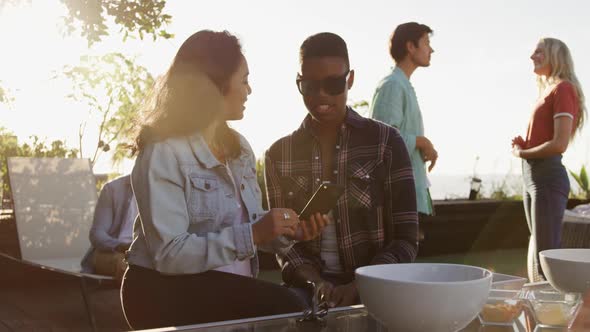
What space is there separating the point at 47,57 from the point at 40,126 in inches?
30.3

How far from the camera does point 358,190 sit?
2.36 m

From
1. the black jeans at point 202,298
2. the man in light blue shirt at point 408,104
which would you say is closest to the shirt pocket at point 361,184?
the black jeans at point 202,298

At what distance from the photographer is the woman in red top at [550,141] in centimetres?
375

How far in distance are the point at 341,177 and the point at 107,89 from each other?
638 cm

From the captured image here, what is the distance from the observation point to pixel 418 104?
3582 mm

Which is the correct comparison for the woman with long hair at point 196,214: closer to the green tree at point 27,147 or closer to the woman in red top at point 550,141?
the woman in red top at point 550,141

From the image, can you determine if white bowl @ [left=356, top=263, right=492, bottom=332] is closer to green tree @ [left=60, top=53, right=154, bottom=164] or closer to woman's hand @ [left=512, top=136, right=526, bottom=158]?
woman's hand @ [left=512, top=136, right=526, bottom=158]

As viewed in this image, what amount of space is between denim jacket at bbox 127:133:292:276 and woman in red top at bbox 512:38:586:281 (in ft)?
7.72

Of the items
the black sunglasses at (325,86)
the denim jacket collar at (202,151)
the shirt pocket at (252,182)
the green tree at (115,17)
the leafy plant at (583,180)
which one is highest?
the green tree at (115,17)

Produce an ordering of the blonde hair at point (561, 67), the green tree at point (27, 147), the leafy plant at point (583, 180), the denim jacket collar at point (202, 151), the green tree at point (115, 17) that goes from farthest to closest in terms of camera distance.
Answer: the leafy plant at point (583, 180), the green tree at point (27, 147), the green tree at point (115, 17), the blonde hair at point (561, 67), the denim jacket collar at point (202, 151)

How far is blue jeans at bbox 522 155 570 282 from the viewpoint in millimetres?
3766

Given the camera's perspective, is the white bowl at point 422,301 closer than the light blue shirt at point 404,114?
Yes

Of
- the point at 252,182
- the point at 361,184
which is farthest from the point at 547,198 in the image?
the point at 252,182

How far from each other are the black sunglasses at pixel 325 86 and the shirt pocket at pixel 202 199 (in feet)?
1.79
